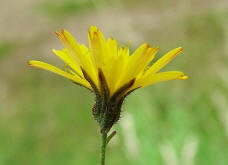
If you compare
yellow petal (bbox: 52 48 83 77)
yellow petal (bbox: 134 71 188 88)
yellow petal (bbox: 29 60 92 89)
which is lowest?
yellow petal (bbox: 134 71 188 88)

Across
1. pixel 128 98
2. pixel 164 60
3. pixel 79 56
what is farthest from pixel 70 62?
pixel 128 98

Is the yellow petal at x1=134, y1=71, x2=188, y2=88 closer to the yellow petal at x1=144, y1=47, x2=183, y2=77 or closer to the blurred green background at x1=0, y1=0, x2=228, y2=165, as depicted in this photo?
the yellow petal at x1=144, y1=47, x2=183, y2=77

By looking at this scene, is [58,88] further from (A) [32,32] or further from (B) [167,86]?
(A) [32,32]

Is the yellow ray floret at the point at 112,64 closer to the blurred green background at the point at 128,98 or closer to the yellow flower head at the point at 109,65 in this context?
the yellow flower head at the point at 109,65

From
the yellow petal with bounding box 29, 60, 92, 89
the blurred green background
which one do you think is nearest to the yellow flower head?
the yellow petal with bounding box 29, 60, 92, 89

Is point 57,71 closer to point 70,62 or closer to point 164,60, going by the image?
point 70,62

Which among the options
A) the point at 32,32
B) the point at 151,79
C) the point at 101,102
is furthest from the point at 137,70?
the point at 32,32
